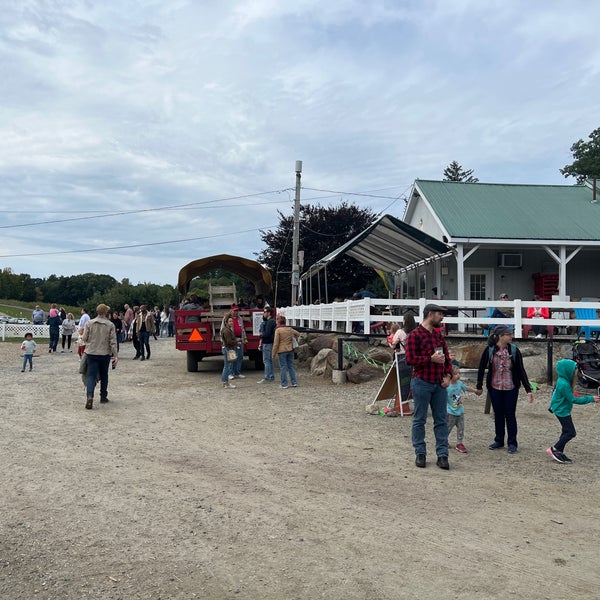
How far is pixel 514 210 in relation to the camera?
20.5 metres

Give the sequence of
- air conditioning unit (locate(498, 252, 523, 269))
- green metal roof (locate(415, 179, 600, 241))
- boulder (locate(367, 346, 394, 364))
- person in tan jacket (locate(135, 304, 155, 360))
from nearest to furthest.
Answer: boulder (locate(367, 346, 394, 364)) < green metal roof (locate(415, 179, 600, 241)) < person in tan jacket (locate(135, 304, 155, 360)) < air conditioning unit (locate(498, 252, 523, 269))

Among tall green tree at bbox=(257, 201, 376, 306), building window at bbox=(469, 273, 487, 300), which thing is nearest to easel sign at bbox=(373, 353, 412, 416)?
building window at bbox=(469, 273, 487, 300)

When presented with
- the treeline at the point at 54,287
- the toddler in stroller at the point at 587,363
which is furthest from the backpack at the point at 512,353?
the treeline at the point at 54,287

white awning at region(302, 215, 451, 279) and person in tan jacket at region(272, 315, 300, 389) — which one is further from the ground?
white awning at region(302, 215, 451, 279)

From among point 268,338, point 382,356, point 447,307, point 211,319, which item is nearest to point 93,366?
point 268,338

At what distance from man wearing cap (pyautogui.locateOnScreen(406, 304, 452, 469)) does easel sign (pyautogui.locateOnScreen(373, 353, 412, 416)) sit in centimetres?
265

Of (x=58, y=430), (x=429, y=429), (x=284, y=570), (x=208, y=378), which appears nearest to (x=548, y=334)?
(x=429, y=429)

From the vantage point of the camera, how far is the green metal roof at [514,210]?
1861cm

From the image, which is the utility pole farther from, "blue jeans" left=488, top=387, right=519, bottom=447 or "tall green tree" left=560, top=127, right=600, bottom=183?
"tall green tree" left=560, top=127, right=600, bottom=183

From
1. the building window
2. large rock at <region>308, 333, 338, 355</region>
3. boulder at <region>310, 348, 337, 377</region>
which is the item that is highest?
the building window

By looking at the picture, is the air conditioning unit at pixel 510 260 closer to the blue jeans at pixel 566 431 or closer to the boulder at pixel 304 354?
the boulder at pixel 304 354

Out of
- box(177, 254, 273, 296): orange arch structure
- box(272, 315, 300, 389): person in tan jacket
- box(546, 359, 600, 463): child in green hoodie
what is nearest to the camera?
box(546, 359, 600, 463): child in green hoodie

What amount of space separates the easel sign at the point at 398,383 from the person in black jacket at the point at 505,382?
1.90 meters

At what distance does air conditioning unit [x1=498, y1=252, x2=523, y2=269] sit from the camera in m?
20.1
